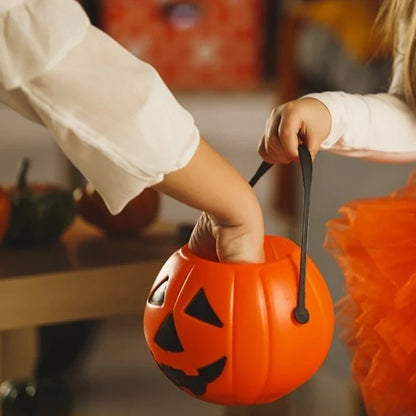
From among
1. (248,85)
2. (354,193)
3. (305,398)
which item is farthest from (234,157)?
(305,398)

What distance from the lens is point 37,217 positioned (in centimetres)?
103

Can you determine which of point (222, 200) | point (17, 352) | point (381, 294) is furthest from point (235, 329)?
point (17, 352)

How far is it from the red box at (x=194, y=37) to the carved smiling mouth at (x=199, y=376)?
2482mm

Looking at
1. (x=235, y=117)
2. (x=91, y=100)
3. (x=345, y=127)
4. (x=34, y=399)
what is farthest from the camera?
(x=235, y=117)

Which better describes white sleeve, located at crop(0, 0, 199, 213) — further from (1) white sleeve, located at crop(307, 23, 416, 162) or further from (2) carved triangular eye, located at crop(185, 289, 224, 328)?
(1) white sleeve, located at crop(307, 23, 416, 162)

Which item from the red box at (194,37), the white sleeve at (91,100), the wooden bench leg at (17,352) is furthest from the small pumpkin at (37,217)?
the red box at (194,37)

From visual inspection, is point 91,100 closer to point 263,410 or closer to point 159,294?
point 159,294

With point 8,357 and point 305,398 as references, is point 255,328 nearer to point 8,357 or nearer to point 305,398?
point 8,357

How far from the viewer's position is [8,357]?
1169 millimetres

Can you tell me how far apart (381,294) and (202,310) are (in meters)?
0.22

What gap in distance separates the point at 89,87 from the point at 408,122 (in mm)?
418

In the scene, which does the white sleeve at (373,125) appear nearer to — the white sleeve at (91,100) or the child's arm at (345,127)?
the child's arm at (345,127)

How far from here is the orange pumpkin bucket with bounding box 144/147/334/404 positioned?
0.67m

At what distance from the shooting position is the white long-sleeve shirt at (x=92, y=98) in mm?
604
